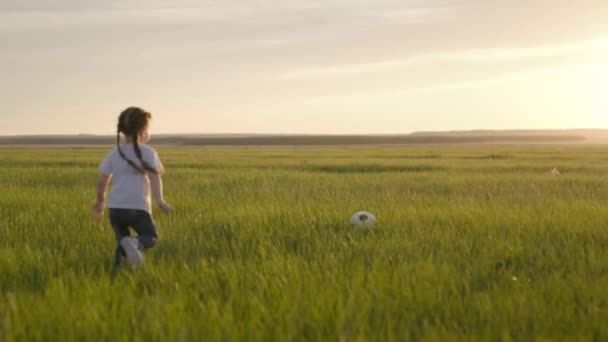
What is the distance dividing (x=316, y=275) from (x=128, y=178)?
1.89 metres

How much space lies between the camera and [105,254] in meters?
5.57

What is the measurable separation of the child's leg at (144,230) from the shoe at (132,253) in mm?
409

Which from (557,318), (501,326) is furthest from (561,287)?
(501,326)

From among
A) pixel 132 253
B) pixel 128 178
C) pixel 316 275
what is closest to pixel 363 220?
pixel 316 275

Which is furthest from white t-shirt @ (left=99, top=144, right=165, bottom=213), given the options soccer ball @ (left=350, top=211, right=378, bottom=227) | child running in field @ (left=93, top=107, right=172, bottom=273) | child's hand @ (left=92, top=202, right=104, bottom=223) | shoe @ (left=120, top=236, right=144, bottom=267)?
soccer ball @ (left=350, top=211, right=378, bottom=227)

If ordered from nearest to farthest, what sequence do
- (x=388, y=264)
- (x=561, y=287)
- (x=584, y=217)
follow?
(x=561, y=287), (x=388, y=264), (x=584, y=217)

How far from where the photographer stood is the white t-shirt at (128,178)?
5227mm

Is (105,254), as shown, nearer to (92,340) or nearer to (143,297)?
(143,297)

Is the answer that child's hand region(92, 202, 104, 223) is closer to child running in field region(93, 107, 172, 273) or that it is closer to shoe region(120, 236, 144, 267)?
child running in field region(93, 107, 172, 273)

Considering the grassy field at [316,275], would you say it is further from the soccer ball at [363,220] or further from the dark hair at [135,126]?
the dark hair at [135,126]

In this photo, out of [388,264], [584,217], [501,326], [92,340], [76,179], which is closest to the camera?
[92,340]

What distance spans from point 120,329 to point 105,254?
2320 millimetres

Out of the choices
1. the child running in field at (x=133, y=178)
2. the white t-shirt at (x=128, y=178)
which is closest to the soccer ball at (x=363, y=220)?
the child running in field at (x=133, y=178)

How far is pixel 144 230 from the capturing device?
17.3ft
